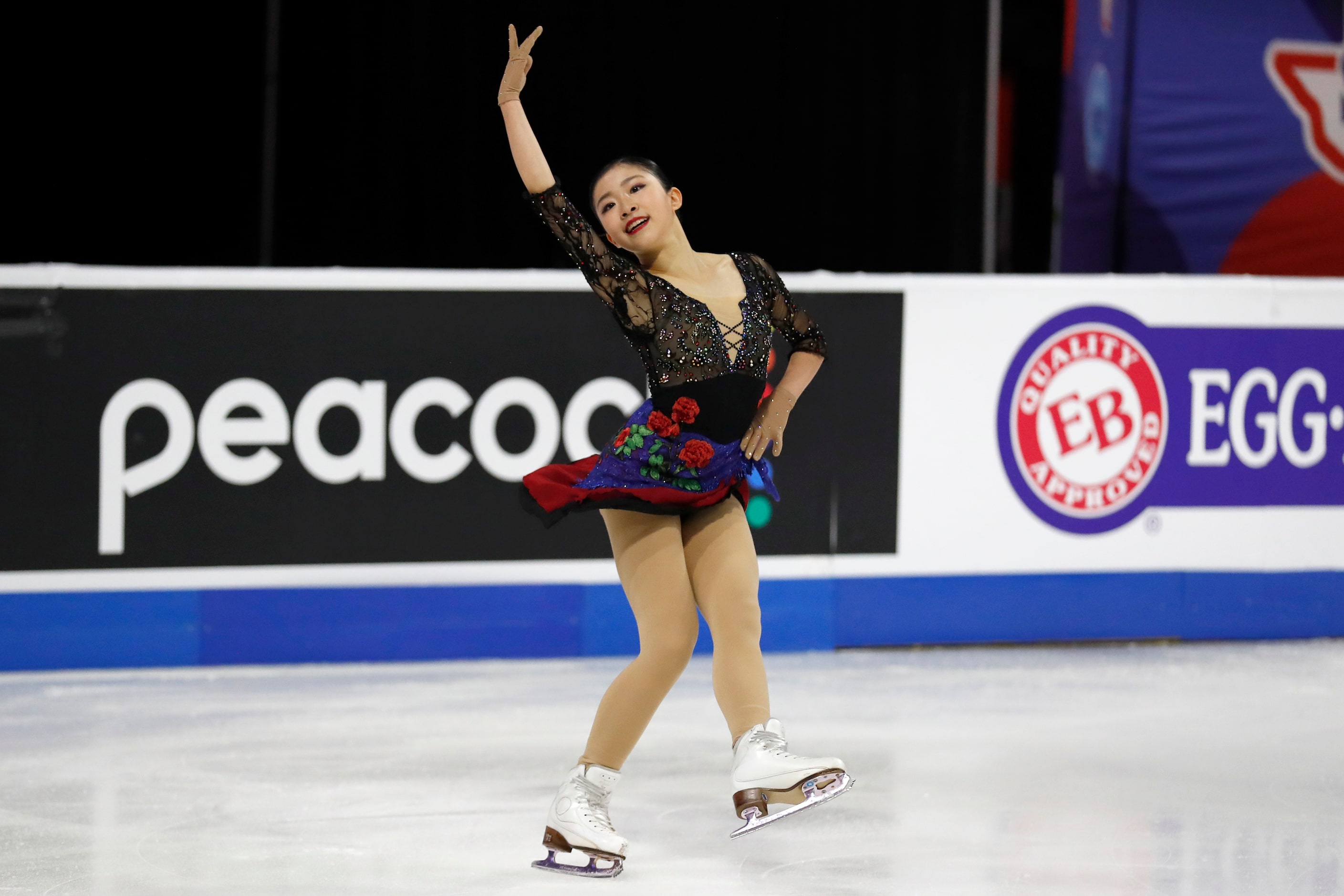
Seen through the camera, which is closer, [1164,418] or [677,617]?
[677,617]

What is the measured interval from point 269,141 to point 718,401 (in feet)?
18.4

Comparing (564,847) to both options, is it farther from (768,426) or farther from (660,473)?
(768,426)

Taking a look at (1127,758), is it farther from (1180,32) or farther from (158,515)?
(1180,32)

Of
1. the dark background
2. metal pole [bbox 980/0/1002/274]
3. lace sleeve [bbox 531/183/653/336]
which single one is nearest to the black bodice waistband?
lace sleeve [bbox 531/183/653/336]

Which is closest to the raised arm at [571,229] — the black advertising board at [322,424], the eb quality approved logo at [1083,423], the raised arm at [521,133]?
the raised arm at [521,133]

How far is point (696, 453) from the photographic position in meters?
2.77

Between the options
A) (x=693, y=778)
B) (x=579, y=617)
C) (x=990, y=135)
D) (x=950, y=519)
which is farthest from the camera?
(x=990, y=135)

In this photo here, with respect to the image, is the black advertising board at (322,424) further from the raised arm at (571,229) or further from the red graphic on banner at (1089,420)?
the raised arm at (571,229)

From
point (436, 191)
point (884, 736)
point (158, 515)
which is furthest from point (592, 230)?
point (436, 191)

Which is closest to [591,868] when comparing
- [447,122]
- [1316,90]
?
[447,122]

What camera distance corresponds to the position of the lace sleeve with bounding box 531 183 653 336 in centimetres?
273

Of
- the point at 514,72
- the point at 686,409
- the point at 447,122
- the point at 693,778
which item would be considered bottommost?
the point at 693,778

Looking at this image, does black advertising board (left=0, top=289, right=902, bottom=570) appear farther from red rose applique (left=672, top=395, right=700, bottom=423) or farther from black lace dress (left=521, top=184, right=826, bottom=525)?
red rose applique (left=672, top=395, right=700, bottom=423)

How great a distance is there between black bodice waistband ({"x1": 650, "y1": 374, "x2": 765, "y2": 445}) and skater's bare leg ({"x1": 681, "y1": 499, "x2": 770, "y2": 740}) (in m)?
0.14
